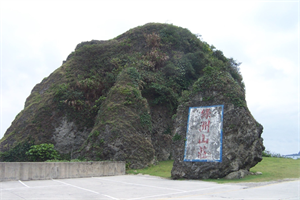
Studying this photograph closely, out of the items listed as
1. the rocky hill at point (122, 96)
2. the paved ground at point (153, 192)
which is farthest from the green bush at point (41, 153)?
the paved ground at point (153, 192)

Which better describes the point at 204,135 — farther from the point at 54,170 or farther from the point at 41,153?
the point at 41,153

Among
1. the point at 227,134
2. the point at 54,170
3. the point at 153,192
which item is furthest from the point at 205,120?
the point at 54,170

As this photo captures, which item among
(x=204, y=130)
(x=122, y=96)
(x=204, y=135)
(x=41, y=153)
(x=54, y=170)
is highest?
(x=122, y=96)

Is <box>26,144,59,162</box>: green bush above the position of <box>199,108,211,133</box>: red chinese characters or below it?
below

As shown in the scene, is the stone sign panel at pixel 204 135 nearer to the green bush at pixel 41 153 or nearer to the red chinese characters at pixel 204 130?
the red chinese characters at pixel 204 130

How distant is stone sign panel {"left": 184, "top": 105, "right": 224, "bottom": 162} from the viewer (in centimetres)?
1195

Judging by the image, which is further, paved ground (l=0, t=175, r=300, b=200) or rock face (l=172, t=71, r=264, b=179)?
rock face (l=172, t=71, r=264, b=179)

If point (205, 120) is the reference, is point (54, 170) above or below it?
below

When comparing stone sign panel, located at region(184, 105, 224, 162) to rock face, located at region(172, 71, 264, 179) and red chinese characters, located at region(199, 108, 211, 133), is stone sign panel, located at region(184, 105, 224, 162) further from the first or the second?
rock face, located at region(172, 71, 264, 179)

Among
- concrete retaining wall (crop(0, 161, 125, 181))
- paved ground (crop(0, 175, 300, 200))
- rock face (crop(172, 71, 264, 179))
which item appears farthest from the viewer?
rock face (crop(172, 71, 264, 179))

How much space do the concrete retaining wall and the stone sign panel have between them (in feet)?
15.8

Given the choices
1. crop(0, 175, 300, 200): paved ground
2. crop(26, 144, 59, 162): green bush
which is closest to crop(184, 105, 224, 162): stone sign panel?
crop(0, 175, 300, 200): paved ground

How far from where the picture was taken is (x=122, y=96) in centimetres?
2061

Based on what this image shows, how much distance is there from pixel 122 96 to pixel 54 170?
30.8 ft
